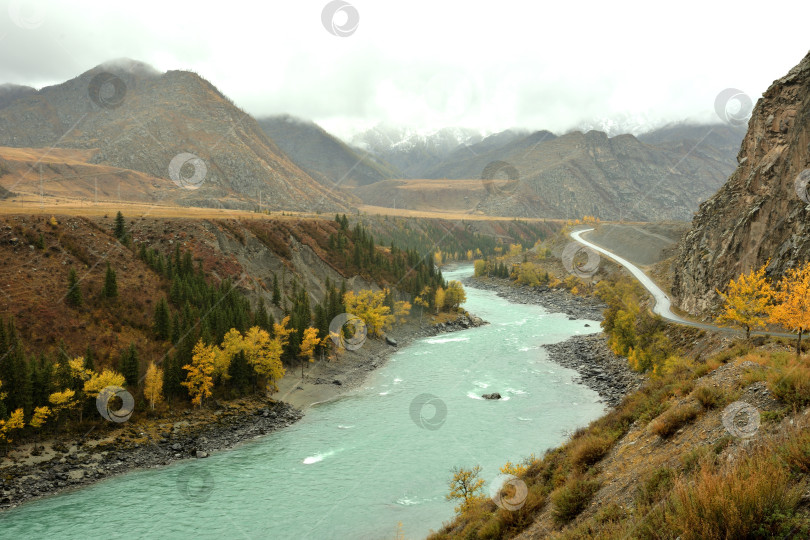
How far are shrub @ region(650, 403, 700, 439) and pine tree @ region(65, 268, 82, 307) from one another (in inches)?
2314

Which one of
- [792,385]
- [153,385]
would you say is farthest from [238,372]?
[792,385]

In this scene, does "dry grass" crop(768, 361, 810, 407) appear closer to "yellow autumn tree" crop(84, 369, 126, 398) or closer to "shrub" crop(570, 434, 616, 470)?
"shrub" crop(570, 434, 616, 470)

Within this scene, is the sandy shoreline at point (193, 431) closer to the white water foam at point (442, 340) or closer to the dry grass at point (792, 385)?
the white water foam at point (442, 340)

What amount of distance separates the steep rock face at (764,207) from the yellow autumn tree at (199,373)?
185 feet

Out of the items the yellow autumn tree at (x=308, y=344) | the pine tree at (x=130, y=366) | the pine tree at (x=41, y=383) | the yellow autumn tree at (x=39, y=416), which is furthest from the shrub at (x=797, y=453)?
A: the yellow autumn tree at (x=308, y=344)

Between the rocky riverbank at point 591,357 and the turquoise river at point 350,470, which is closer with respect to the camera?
the turquoise river at point 350,470

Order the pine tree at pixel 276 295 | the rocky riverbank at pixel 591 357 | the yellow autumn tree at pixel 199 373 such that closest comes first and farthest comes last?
the yellow autumn tree at pixel 199 373 → the rocky riverbank at pixel 591 357 → the pine tree at pixel 276 295

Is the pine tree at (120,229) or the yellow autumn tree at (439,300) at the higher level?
the pine tree at (120,229)

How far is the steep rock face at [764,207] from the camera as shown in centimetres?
4181

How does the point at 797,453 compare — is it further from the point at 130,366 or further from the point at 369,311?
the point at 369,311

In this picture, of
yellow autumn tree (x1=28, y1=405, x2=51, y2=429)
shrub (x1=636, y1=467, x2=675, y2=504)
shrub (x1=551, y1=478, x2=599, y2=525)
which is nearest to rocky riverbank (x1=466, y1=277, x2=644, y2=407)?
shrub (x1=551, y1=478, x2=599, y2=525)

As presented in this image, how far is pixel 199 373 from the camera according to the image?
49.0 metres

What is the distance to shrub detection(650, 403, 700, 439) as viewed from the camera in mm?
15953

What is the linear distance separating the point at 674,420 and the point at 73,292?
2379 inches
